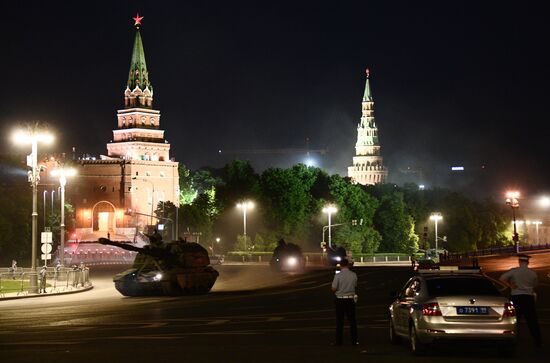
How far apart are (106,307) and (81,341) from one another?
44.3 feet

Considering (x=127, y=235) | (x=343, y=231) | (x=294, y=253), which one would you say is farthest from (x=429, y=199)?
(x=294, y=253)

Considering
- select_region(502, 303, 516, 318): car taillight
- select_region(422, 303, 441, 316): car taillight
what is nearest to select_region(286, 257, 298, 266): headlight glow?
select_region(422, 303, 441, 316): car taillight

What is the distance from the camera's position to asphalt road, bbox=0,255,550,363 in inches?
727

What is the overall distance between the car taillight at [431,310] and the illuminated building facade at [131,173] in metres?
149

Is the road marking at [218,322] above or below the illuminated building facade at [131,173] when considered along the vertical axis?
below

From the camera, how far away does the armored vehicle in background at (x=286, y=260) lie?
71.1m

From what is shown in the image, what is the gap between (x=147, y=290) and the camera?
42.8m

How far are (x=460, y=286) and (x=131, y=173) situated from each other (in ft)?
491

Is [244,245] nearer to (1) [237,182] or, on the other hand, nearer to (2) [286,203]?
(2) [286,203]

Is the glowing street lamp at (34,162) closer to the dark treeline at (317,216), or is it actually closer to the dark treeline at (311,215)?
the dark treeline at (311,215)

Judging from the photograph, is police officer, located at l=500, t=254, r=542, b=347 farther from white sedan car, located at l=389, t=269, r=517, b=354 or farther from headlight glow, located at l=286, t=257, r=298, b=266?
headlight glow, located at l=286, t=257, r=298, b=266

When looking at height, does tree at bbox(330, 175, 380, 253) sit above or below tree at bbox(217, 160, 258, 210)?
below

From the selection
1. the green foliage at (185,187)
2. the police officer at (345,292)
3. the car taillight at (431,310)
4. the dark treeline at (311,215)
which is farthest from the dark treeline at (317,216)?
the car taillight at (431,310)

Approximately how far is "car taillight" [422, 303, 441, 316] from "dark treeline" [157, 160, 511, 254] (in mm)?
95674
